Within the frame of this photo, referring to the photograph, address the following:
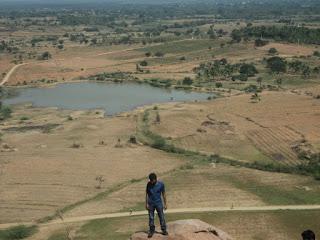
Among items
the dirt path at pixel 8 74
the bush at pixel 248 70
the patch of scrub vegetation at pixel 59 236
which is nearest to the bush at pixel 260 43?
the bush at pixel 248 70

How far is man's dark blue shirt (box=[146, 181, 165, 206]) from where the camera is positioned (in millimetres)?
17844

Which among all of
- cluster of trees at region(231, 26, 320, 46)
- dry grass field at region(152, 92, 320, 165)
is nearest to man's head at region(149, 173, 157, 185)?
dry grass field at region(152, 92, 320, 165)

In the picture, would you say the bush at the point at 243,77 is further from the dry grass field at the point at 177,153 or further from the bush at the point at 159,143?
A: the bush at the point at 159,143

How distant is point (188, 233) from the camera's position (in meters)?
18.0

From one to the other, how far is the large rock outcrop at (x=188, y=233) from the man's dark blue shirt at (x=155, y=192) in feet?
3.42

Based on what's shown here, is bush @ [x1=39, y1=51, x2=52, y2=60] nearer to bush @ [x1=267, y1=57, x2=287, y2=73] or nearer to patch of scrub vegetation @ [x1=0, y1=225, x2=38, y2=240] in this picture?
bush @ [x1=267, y1=57, x2=287, y2=73]

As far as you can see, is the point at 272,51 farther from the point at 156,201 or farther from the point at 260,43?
the point at 156,201

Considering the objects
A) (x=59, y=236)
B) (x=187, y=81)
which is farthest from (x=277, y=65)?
(x=59, y=236)

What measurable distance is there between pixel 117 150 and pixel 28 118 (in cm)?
2364

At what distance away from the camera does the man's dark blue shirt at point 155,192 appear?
17.8m

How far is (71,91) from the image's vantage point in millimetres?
95500

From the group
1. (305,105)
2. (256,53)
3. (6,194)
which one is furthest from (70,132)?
(256,53)

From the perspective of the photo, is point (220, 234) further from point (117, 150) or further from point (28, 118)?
point (28, 118)

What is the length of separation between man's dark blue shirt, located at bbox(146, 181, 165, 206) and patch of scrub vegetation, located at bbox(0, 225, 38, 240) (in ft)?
54.2
